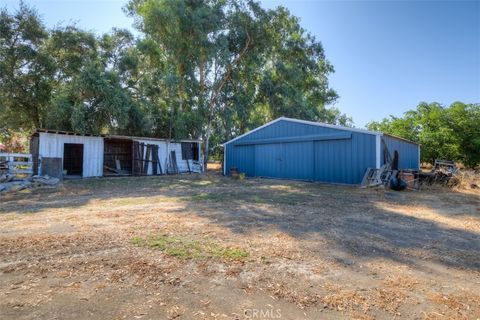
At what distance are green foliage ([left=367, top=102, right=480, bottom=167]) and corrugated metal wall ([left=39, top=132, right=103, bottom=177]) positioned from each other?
22018 millimetres

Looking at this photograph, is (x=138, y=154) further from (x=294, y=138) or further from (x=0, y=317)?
(x=0, y=317)

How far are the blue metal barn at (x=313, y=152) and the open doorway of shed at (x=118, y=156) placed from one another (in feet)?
20.5

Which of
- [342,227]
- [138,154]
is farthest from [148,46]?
[342,227]

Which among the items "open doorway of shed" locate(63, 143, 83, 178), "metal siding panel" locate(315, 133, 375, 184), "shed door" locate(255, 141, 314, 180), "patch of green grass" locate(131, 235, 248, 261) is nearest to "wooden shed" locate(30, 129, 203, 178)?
"open doorway of shed" locate(63, 143, 83, 178)

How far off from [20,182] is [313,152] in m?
11.6

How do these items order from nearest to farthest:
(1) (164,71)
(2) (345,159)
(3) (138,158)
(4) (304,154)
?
1. (2) (345,159)
2. (4) (304,154)
3. (3) (138,158)
4. (1) (164,71)

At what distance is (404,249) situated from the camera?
3.63 m

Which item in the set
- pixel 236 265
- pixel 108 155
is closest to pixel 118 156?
pixel 108 155

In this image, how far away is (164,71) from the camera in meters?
18.9

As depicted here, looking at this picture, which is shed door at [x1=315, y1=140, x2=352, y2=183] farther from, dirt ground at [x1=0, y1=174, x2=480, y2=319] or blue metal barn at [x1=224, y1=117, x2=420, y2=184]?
dirt ground at [x1=0, y1=174, x2=480, y2=319]

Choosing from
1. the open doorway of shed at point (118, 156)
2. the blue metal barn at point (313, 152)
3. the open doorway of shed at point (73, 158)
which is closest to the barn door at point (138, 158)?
the open doorway of shed at point (118, 156)

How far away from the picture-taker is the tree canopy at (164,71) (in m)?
16.1

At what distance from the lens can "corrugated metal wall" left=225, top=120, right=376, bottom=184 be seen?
1135 cm

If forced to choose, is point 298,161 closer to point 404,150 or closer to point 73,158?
point 404,150
